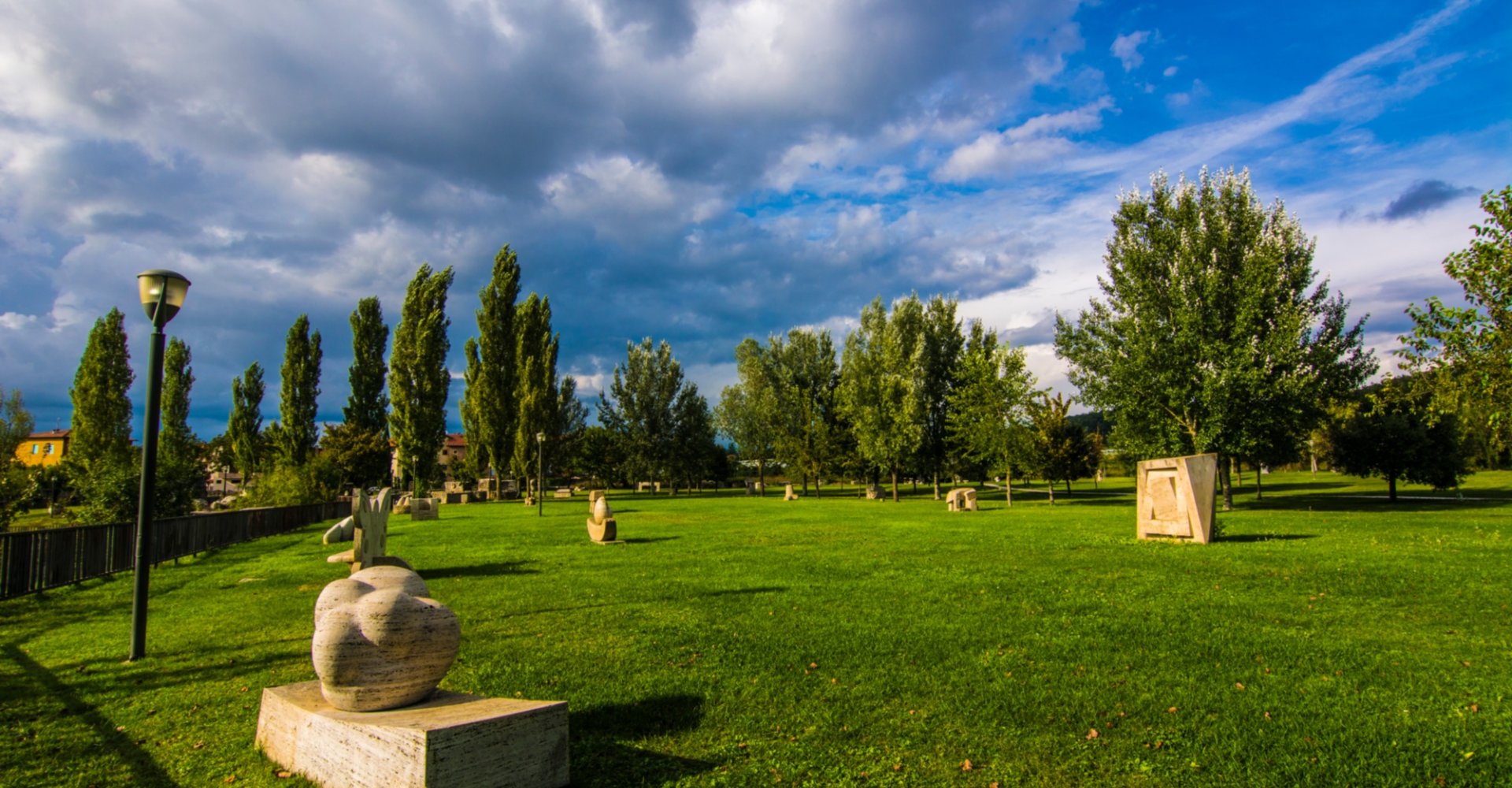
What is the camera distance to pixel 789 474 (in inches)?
2047

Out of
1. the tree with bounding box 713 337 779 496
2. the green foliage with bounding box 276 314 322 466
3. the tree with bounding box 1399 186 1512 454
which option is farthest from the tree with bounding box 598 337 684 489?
the tree with bounding box 1399 186 1512 454

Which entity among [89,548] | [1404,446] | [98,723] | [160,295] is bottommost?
[98,723]

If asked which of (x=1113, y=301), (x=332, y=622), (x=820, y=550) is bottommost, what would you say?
(x=820, y=550)

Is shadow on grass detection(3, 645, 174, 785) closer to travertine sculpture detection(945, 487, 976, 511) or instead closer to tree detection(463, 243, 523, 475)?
travertine sculpture detection(945, 487, 976, 511)

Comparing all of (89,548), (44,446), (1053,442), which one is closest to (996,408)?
(1053,442)

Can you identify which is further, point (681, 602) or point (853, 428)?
point (853, 428)

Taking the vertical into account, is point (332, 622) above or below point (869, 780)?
above

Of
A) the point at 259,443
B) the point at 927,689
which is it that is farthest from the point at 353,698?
the point at 259,443

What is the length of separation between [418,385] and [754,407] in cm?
2412

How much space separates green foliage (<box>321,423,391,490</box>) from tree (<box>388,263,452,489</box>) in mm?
4125

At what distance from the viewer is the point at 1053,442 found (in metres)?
36.4

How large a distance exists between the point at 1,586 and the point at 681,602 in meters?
10.9

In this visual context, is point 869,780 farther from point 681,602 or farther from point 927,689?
point 681,602

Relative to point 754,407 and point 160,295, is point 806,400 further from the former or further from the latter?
point 160,295
